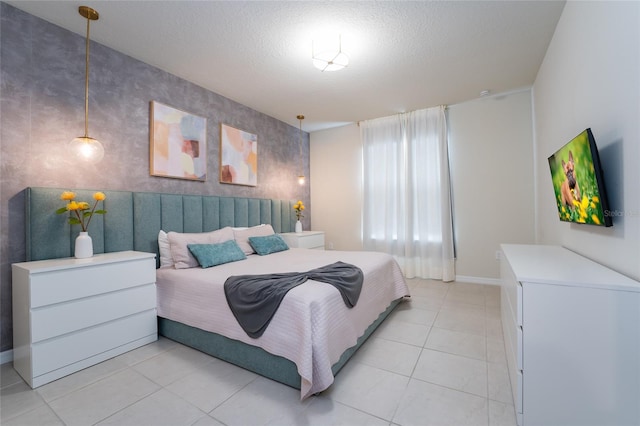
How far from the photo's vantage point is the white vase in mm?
2219

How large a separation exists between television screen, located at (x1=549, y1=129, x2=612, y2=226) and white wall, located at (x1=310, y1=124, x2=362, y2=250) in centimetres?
323

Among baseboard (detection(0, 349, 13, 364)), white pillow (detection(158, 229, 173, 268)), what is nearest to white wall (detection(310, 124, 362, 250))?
white pillow (detection(158, 229, 173, 268))

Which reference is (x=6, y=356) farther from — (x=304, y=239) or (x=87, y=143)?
(x=304, y=239)

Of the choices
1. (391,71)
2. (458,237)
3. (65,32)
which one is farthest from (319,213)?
(65,32)

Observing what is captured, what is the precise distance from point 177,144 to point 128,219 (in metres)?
1.02

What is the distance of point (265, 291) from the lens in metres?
1.93

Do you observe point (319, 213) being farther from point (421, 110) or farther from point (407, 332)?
point (407, 332)

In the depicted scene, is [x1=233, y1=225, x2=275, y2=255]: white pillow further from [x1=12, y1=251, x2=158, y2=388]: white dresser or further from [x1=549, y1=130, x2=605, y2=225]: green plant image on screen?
[x1=549, y1=130, x2=605, y2=225]: green plant image on screen

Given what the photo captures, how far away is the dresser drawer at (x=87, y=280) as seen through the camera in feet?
6.06

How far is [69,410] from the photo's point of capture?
1602 millimetres

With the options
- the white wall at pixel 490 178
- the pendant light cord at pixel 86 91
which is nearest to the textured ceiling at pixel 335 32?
the pendant light cord at pixel 86 91

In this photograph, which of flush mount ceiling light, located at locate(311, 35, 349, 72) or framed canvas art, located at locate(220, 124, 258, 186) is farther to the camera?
framed canvas art, located at locate(220, 124, 258, 186)

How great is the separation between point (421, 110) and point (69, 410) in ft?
16.6

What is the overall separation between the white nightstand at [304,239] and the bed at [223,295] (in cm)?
83
